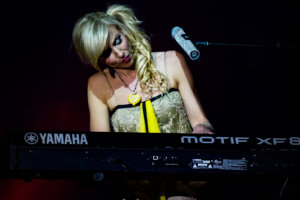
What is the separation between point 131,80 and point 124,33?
0.25m

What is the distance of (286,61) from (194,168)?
1.48 meters

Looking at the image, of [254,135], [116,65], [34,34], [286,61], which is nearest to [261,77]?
[286,61]

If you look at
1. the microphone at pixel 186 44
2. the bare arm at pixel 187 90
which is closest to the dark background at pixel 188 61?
the bare arm at pixel 187 90

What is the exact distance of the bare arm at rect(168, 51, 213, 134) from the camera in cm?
243

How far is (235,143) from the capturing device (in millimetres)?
1883

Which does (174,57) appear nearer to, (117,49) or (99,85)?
(117,49)

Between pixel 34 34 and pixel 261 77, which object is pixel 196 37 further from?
pixel 34 34

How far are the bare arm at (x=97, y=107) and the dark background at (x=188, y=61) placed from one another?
31 centimetres

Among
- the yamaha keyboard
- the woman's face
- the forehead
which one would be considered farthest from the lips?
the yamaha keyboard

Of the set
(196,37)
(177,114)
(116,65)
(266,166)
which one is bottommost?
(266,166)

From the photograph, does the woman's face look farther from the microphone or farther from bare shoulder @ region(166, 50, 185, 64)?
the microphone

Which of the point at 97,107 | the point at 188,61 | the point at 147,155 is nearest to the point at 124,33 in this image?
the point at 97,107

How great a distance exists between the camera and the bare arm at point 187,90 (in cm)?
243

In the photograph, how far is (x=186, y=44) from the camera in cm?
202
